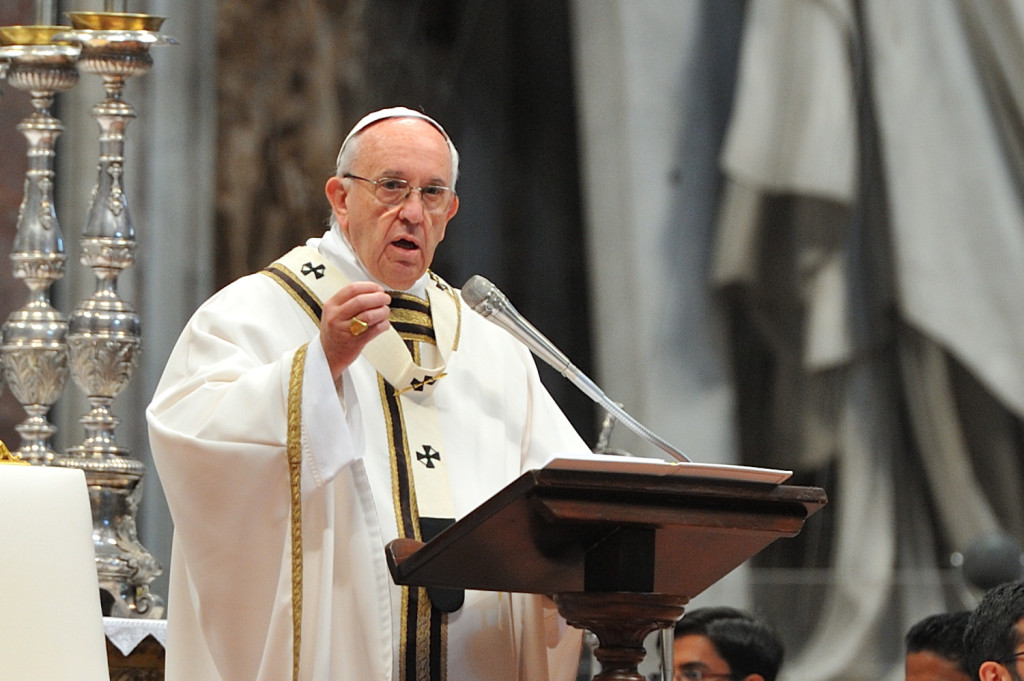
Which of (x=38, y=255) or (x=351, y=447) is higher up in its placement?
(x=38, y=255)

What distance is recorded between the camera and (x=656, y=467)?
112 inches

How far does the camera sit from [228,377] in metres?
3.49

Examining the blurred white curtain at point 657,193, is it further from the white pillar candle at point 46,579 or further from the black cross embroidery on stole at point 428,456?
the white pillar candle at point 46,579

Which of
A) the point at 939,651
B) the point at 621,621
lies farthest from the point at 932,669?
the point at 621,621

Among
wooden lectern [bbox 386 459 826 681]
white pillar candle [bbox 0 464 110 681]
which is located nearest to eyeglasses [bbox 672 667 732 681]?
wooden lectern [bbox 386 459 826 681]

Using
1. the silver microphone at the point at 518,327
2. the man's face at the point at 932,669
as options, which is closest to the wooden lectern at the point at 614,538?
the silver microphone at the point at 518,327

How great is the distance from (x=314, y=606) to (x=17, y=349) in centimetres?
196

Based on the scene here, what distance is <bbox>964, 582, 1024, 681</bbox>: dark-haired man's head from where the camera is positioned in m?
3.49

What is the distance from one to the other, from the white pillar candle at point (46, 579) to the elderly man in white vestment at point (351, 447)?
4.24 feet

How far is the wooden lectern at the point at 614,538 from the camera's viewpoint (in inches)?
111

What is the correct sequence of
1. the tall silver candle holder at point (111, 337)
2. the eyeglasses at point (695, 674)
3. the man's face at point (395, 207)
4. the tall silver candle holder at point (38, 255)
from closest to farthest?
the man's face at point (395, 207) → the eyeglasses at point (695, 674) → the tall silver candle holder at point (111, 337) → the tall silver candle holder at point (38, 255)

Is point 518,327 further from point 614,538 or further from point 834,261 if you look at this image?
point 834,261

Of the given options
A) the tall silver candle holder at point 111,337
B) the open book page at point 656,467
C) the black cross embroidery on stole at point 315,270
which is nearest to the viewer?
the open book page at point 656,467

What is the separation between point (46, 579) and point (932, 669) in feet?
10.0
